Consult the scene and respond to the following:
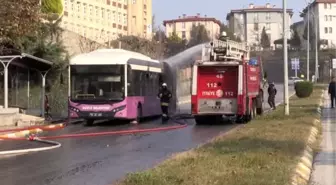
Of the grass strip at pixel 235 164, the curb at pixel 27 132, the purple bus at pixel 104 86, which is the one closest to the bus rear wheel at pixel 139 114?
the purple bus at pixel 104 86

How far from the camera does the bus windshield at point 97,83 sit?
26.2m

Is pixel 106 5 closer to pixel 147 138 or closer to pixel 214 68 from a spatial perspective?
pixel 214 68

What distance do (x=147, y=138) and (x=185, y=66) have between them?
22854mm

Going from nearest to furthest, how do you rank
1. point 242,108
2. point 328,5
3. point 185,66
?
point 242,108 < point 185,66 < point 328,5

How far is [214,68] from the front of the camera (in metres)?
26.8

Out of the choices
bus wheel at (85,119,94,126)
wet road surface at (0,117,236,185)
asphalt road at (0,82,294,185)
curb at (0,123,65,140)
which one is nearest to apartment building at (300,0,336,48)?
bus wheel at (85,119,94,126)

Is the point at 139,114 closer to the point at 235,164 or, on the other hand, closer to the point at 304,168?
the point at 304,168

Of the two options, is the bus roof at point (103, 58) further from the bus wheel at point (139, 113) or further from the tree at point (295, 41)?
the tree at point (295, 41)

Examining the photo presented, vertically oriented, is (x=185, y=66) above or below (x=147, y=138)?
above

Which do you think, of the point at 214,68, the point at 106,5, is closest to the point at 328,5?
the point at 106,5

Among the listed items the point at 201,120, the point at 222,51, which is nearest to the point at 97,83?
the point at 201,120

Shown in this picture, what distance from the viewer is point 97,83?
1038 inches

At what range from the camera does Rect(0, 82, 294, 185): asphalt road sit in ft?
39.4

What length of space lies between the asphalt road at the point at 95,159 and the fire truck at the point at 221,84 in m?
3.15
